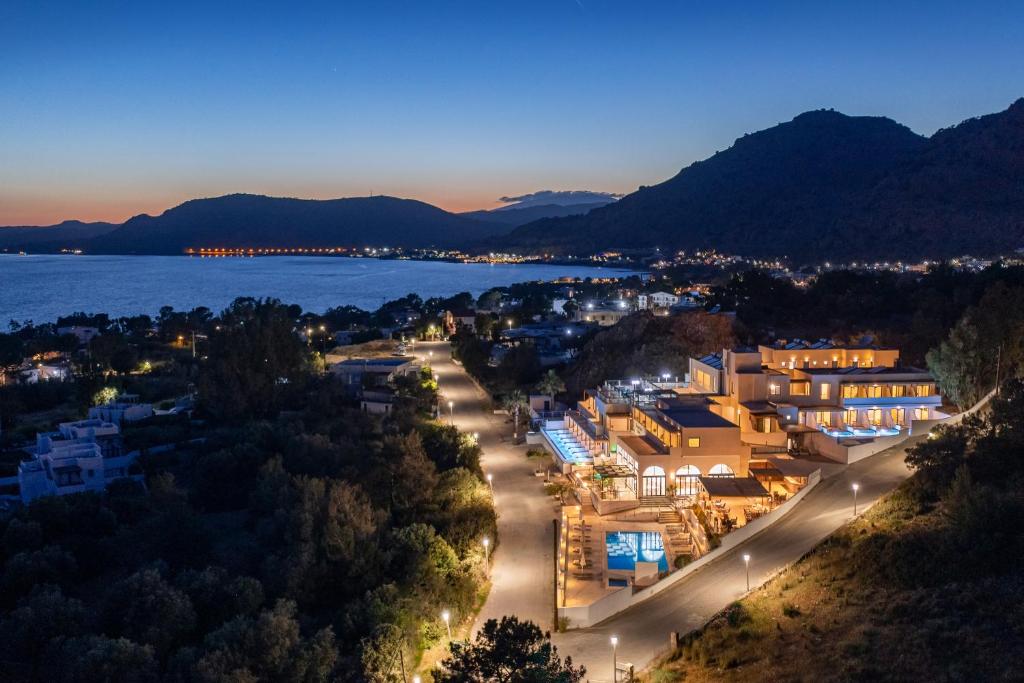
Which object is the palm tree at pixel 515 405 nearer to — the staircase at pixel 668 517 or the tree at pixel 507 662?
the staircase at pixel 668 517

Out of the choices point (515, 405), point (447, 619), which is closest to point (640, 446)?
point (447, 619)

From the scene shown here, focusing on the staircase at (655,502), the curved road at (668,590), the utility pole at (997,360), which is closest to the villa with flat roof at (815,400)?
the utility pole at (997,360)

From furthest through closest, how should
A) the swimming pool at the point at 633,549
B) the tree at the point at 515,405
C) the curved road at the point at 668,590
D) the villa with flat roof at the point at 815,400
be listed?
the tree at the point at 515,405 → the villa with flat roof at the point at 815,400 → the swimming pool at the point at 633,549 → the curved road at the point at 668,590

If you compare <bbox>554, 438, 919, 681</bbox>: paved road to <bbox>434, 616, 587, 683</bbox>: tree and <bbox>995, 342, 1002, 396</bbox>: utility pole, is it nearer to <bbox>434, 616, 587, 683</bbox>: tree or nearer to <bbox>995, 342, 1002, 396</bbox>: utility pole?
<bbox>434, 616, 587, 683</bbox>: tree

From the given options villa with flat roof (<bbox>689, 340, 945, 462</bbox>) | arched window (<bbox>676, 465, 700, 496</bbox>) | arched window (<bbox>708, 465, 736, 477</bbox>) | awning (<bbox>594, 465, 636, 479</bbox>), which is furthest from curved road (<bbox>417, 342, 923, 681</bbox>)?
arched window (<bbox>676, 465, 700, 496</bbox>)

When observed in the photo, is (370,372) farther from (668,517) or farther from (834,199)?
(834,199)

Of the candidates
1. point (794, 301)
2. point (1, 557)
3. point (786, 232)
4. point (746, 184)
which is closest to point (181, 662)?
point (1, 557)

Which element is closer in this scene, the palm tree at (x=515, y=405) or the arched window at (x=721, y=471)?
the arched window at (x=721, y=471)

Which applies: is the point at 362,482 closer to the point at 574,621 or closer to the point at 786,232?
the point at 574,621
